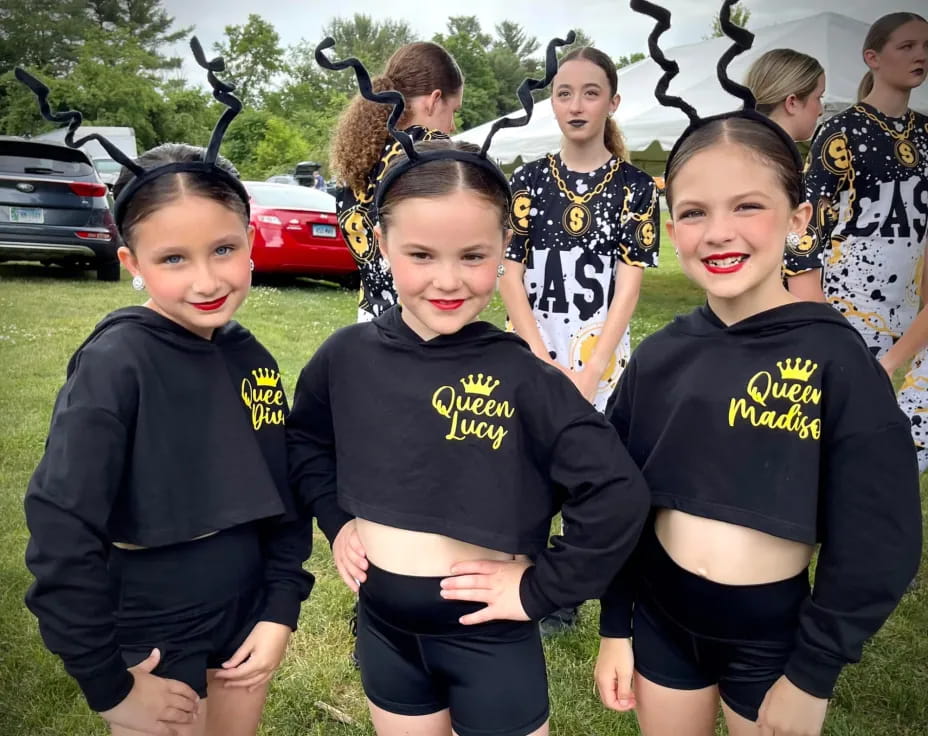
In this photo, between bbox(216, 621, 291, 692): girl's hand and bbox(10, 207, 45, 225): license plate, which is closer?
bbox(216, 621, 291, 692): girl's hand

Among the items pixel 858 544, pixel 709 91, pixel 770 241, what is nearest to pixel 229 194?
pixel 770 241

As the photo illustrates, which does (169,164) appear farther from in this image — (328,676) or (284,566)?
(328,676)

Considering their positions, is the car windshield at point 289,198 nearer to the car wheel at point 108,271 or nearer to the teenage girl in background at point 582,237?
the car wheel at point 108,271

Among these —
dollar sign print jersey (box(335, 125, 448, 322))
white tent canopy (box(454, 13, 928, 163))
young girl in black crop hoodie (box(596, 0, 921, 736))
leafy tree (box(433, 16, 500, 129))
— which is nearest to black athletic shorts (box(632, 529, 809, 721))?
young girl in black crop hoodie (box(596, 0, 921, 736))

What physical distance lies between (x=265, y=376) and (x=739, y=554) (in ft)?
3.47

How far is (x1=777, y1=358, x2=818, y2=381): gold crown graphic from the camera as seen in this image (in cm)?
138

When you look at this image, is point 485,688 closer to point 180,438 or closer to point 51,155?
point 180,438

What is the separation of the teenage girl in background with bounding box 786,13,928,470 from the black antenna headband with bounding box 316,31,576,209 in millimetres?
1323

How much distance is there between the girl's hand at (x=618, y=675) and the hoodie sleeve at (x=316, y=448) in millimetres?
641

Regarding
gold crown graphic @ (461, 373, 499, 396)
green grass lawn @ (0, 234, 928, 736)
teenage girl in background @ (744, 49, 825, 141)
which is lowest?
green grass lawn @ (0, 234, 928, 736)

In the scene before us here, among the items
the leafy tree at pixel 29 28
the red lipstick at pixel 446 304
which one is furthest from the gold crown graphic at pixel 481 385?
the leafy tree at pixel 29 28

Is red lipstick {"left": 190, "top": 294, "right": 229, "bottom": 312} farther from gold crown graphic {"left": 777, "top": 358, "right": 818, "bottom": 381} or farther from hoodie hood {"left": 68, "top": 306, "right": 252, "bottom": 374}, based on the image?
gold crown graphic {"left": 777, "top": 358, "right": 818, "bottom": 381}

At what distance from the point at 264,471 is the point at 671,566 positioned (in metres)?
0.86

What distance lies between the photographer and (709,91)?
24.6ft
